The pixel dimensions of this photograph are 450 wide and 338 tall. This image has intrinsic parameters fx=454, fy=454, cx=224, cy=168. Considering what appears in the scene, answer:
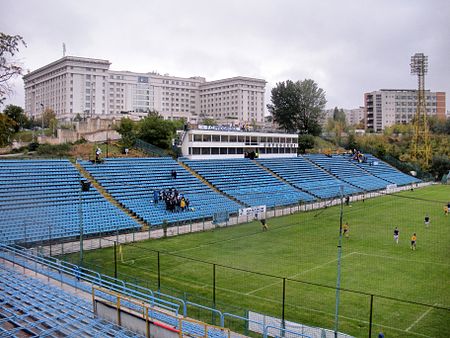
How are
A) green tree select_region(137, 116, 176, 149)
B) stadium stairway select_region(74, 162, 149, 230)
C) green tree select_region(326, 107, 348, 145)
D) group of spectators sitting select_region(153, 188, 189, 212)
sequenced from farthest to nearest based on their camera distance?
green tree select_region(326, 107, 348, 145) → green tree select_region(137, 116, 176, 149) → group of spectators sitting select_region(153, 188, 189, 212) → stadium stairway select_region(74, 162, 149, 230)

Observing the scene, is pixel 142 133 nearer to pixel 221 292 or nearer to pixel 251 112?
pixel 221 292

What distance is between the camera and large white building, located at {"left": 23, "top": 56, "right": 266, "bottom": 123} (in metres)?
124

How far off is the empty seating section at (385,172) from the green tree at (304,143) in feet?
26.9

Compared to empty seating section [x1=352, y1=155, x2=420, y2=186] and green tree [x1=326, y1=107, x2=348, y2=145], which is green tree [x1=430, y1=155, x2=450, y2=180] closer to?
empty seating section [x1=352, y1=155, x2=420, y2=186]

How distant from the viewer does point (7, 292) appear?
1694 centimetres

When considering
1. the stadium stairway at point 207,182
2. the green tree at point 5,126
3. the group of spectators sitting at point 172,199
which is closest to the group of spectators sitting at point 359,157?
the stadium stairway at point 207,182

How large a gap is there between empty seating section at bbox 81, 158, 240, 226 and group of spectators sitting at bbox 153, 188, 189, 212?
0.43 meters

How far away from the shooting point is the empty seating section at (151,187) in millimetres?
36219

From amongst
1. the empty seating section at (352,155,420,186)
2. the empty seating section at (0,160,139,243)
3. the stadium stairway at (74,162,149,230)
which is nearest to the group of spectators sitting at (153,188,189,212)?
the stadium stairway at (74,162,149,230)

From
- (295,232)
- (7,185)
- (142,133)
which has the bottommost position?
(295,232)

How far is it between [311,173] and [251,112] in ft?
353

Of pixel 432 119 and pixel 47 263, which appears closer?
pixel 47 263

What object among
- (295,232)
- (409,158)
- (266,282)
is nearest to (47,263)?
(266,282)

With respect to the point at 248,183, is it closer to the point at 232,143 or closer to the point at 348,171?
the point at 232,143
